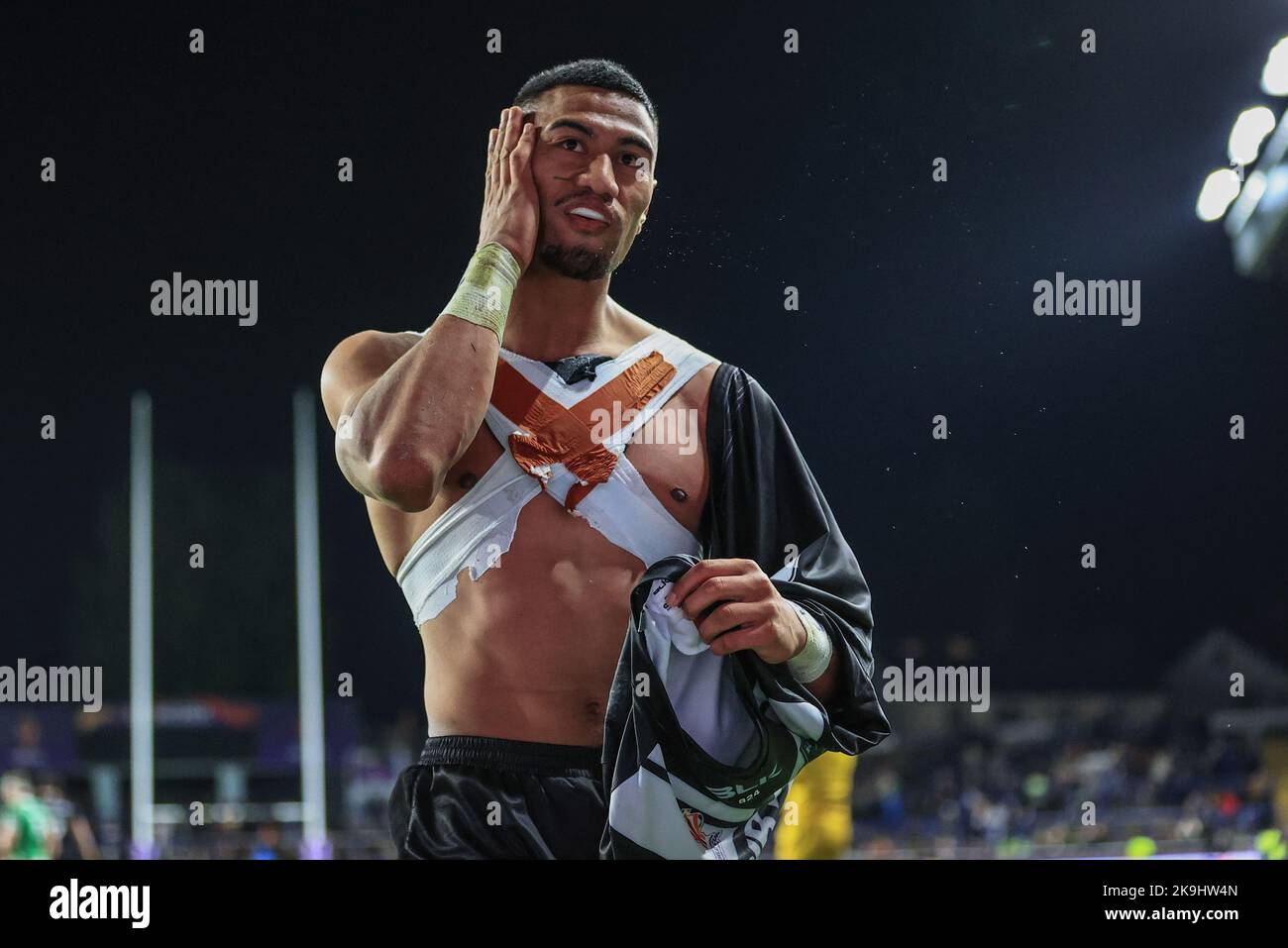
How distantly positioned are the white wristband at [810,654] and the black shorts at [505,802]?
1.31ft

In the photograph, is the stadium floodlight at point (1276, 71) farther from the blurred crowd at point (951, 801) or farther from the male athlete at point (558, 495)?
the male athlete at point (558, 495)

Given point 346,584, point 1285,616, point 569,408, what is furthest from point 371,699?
point 1285,616

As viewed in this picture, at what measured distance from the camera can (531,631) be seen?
2850 mm

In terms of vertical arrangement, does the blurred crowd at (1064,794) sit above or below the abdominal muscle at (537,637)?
below

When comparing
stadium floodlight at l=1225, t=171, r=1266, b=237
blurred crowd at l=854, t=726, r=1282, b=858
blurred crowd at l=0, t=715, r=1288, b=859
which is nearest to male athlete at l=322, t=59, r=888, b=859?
blurred crowd at l=0, t=715, r=1288, b=859

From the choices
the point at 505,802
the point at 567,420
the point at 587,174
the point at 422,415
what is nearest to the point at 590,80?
the point at 587,174

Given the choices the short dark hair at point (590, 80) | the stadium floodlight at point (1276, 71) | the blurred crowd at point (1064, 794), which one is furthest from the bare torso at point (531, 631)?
the stadium floodlight at point (1276, 71)

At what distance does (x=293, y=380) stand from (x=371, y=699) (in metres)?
0.77

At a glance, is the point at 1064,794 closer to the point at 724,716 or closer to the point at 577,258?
the point at 724,716

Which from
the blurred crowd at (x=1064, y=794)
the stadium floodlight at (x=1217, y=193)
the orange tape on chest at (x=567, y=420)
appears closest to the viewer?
the orange tape on chest at (x=567, y=420)

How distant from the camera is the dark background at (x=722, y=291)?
361cm

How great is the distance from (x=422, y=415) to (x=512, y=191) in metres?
0.53

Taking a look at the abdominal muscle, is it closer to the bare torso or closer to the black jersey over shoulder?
the bare torso

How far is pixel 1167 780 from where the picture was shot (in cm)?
504
